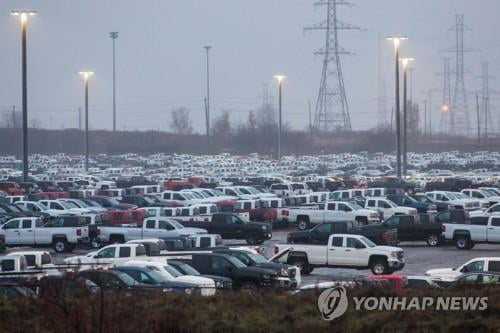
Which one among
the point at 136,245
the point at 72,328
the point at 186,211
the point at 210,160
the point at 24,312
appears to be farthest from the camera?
the point at 210,160

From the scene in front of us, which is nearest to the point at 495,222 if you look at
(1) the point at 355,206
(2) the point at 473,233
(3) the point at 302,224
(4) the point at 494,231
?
(4) the point at 494,231

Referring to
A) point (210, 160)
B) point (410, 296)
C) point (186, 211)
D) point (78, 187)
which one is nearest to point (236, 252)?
point (410, 296)

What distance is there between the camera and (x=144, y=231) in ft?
128

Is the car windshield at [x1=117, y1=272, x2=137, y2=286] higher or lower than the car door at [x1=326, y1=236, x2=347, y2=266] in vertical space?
higher

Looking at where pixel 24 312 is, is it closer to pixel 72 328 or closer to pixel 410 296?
pixel 72 328

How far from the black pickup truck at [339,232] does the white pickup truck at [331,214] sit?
260 inches

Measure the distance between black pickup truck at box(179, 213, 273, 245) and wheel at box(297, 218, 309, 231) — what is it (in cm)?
503

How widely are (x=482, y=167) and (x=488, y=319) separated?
259 feet

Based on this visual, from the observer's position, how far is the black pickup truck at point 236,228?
40.6 meters

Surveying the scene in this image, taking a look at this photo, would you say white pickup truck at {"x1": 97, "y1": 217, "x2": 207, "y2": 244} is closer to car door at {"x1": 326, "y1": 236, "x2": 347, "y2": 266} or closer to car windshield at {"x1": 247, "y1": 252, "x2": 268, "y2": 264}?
car door at {"x1": 326, "y1": 236, "x2": 347, "y2": 266}

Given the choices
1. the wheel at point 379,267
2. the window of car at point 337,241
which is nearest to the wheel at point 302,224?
the window of car at point 337,241

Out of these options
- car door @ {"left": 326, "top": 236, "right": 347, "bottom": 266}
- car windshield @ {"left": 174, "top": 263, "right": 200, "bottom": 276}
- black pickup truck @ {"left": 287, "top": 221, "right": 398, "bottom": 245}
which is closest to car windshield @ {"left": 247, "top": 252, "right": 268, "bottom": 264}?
car windshield @ {"left": 174, "top": 263, "right": 200, "bottom": 276}

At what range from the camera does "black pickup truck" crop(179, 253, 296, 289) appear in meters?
27.5

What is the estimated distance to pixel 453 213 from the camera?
41312mm
